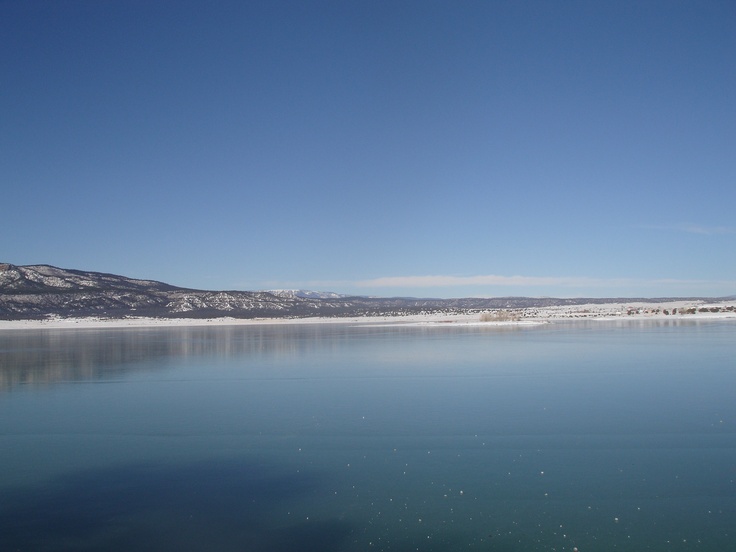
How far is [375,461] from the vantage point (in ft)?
30.1

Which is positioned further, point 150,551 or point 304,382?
point 304,382

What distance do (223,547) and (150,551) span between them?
28.0 inches

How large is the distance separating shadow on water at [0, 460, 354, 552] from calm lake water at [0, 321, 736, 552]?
0.09 feet

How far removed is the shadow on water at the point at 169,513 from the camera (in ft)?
21.1

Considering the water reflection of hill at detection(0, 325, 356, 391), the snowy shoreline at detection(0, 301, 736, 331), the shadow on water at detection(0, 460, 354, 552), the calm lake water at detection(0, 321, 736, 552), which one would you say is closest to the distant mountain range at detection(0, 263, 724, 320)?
the snowy shoreline at detection(0, 301, 736, 331)

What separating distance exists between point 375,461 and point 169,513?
Answer: 10.1ft

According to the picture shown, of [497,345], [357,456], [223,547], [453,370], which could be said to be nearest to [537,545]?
[223,547]

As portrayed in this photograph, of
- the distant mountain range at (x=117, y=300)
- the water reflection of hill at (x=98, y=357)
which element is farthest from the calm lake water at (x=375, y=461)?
the distant mountain range at (x=117, y=300)

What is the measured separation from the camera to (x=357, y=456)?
9469 millimetres

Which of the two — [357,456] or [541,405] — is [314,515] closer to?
A: [357,456]

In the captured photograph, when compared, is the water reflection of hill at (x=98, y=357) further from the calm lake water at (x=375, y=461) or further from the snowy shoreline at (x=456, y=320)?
the snowy shoreline at (x=456, y=320)

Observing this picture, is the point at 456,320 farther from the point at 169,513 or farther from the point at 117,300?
the point at 117,300

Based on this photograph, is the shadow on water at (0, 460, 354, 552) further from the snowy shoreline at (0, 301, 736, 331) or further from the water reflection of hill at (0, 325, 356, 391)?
the snowy shoreline at (0, 301, 736, 331)

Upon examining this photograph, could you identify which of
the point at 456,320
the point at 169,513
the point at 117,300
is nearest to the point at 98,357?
the point at 169,513
